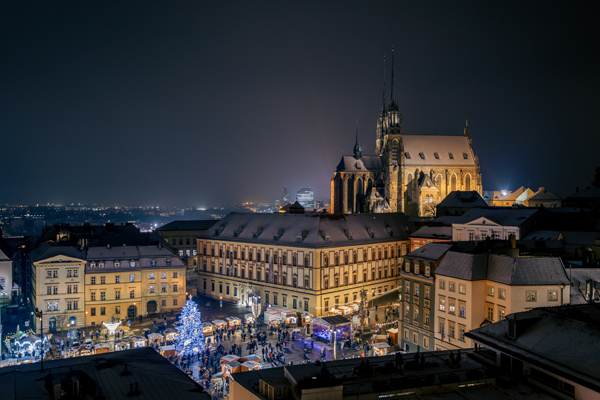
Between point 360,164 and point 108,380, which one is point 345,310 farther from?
Answer: point 360,164

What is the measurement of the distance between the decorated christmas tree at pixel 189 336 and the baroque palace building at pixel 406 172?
81.8m

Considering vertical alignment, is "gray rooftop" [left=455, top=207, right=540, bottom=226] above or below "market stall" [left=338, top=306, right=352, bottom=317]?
above

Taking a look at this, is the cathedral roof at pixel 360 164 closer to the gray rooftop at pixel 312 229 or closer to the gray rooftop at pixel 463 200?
the gray rooftop at pixel 463 200

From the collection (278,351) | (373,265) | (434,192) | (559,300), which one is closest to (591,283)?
(559,300)

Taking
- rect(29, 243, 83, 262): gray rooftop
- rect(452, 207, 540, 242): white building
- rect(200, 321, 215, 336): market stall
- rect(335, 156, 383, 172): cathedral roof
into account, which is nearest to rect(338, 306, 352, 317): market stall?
rect(200, 321, 215, 336): market stall

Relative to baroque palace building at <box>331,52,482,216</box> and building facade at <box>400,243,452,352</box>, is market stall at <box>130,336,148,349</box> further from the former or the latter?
baroque palace building at <box>331,52,482,216</box>

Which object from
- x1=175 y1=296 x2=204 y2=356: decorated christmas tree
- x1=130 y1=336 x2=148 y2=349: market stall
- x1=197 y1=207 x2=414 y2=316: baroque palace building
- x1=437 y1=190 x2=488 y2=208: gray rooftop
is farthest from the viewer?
x1=437 y1=190 x2=488 y2=208: gray rooftop

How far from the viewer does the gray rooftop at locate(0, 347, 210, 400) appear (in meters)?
22.7

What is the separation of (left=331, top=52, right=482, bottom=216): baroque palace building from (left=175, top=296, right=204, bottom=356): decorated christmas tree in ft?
268

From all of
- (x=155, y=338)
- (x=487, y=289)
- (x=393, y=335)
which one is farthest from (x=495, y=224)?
(x=155, y=338)

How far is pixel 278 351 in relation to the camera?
48781 millimetres

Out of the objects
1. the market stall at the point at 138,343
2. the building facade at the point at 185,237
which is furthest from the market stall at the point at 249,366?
the building facade at the point at 185,237

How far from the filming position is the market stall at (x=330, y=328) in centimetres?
5300

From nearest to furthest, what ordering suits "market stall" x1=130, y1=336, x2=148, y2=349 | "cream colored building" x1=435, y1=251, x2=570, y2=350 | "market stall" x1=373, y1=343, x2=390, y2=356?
"cream colored building" x1=435, y1=251, x2=570, y2=350
"market stall" x1=373, y1=343, x2=390, y2=356
"market stall" x1=130, y1=336, x2=148, y2=349
